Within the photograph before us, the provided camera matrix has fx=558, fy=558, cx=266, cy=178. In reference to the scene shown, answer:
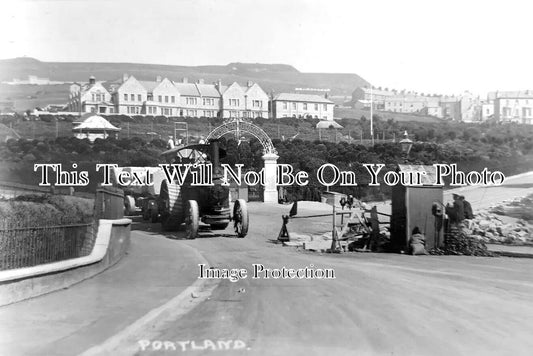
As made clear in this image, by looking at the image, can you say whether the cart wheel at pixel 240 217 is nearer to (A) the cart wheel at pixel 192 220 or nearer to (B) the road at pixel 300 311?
(A) the cart wheel at pixel 192 220

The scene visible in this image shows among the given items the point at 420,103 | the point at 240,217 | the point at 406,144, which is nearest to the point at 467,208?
the point at 406,144

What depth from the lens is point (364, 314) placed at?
14.1 feet

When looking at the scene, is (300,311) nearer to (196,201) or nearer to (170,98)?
(170,98)

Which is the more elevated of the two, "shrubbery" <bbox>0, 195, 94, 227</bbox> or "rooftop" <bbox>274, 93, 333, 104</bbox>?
"rooftop" <bbox>274, 93, 333, 104</bbox>

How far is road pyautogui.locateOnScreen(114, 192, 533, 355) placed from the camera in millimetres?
3615

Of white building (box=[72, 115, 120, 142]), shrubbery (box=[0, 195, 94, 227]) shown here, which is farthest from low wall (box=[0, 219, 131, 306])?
A: white building (box=[72, 115, 120, 142])

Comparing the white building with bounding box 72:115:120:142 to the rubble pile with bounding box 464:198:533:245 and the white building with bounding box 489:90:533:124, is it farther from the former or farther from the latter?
the rubble pile with bounding box 464:198:533:245

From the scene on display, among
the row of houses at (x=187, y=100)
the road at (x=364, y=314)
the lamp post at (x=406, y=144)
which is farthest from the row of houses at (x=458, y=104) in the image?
the road at (x=364, y=314)

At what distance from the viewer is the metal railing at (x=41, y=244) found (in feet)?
16.3

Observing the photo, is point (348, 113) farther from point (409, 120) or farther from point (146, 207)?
point (146, 207)

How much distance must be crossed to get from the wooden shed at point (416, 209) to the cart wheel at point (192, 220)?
299 cm

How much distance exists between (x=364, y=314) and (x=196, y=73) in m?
2.71

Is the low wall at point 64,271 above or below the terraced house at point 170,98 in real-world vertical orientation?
below

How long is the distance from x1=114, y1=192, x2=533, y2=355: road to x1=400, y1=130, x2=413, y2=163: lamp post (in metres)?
1.41
